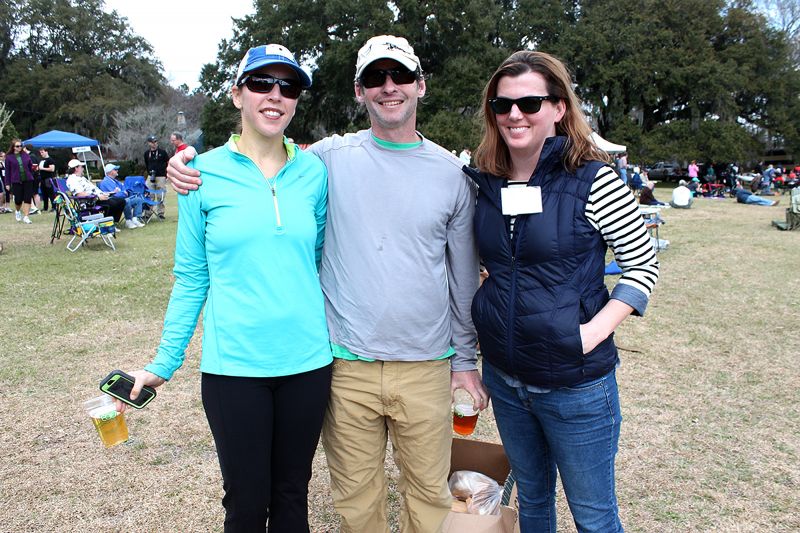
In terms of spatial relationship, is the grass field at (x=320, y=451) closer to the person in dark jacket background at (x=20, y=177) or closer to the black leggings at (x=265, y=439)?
the black leggings at (x=265, y=439)

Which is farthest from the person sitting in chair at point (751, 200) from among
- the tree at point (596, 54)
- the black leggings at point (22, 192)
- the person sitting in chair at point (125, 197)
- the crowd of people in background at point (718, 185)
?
the black leggings at point (22, 192)

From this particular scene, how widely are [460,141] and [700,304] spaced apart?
900 inches

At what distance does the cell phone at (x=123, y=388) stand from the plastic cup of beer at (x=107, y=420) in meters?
0.42

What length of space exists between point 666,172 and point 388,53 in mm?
37852

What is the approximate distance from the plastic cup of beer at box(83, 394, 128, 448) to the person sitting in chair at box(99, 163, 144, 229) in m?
10.7

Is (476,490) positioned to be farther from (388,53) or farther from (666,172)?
(666,172)

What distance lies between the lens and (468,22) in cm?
3042

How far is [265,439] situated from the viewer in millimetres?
1883

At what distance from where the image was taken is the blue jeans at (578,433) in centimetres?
177

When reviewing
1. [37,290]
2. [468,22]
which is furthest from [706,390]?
[468,22]

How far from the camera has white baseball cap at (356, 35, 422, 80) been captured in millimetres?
1956

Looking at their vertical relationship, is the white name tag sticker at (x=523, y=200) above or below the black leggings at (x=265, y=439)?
above

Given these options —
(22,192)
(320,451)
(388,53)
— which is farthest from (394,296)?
(22,192)

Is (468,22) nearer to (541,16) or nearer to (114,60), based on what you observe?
(541,16)
